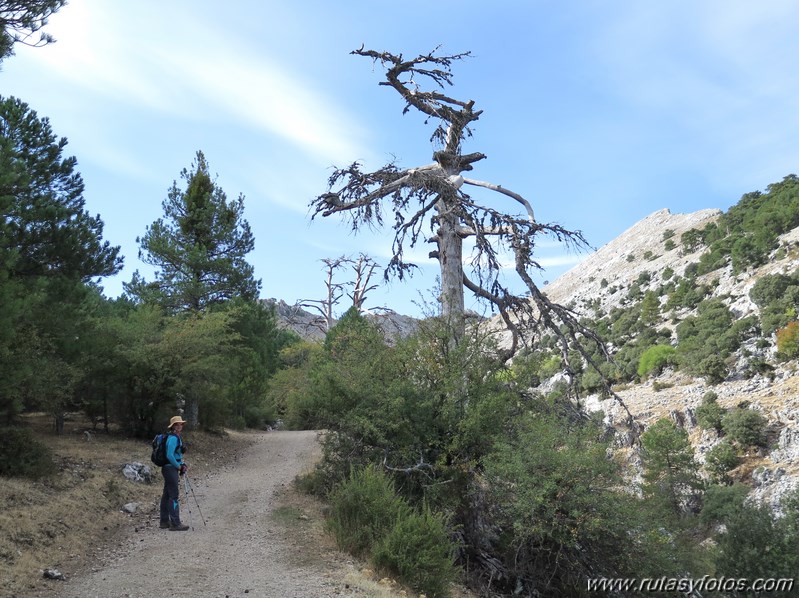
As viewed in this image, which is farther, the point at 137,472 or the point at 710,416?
the point at 710,416

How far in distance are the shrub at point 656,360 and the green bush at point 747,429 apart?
13978mm

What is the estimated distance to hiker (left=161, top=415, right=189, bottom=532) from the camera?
31.3 feet

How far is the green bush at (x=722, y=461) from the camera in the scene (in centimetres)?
2525

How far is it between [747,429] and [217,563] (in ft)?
79.7

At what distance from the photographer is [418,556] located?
786 cm

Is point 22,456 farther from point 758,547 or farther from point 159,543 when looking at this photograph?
point 758,547

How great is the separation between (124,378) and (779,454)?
2428cm

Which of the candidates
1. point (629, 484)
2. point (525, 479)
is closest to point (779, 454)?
point (629, 484)

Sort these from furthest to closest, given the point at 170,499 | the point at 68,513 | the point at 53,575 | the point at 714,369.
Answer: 1. the point at 714,369
2. the point at 170,499
3. the point at 68,513
4. the point at 53,575

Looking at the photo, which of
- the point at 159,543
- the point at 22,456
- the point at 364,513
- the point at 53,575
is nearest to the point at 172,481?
the point at 159,543

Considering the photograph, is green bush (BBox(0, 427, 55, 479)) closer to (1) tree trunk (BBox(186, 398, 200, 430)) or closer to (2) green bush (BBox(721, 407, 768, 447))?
(1) tree trunk (BBox(186, 398, 200, 430))

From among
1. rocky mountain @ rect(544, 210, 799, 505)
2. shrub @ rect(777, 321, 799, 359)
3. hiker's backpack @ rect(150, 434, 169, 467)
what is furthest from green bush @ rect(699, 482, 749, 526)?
hiker's backpack @ rect(150, 434, 169, 467)

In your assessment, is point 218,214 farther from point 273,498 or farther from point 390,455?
point 390,455

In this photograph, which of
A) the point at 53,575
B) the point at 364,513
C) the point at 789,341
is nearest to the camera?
the point at 53,575
